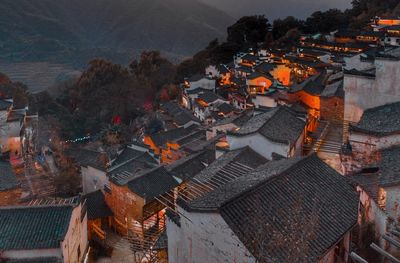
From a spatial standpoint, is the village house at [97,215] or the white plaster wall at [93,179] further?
the white plaster wall at [93,179]

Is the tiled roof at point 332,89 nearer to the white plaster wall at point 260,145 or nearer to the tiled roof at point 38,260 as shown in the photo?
the white plaster wall at point 260,145

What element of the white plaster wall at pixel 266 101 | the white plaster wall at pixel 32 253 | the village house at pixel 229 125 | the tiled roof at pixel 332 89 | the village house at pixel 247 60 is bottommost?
the village house at pixel 247 60

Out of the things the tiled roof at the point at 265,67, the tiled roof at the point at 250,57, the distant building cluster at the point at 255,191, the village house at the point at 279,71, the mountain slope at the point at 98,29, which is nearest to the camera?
the distant building cluster at the point at 255,191

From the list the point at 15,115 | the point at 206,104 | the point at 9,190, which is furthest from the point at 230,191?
the point at 206,104

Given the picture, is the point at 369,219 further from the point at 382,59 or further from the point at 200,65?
the point at 200,65

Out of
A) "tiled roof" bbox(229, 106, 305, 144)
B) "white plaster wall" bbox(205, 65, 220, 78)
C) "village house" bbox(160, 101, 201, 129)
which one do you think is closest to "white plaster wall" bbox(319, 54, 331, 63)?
"white plaster wall" bbox(205, 65, 220, 78)

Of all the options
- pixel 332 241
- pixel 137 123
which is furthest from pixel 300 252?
pixel 137 123

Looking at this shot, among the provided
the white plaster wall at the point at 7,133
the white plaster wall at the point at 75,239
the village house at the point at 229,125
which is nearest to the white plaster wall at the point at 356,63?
the village house at the point at 229,125

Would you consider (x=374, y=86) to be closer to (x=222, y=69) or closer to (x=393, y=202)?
(x=393, y=202)
